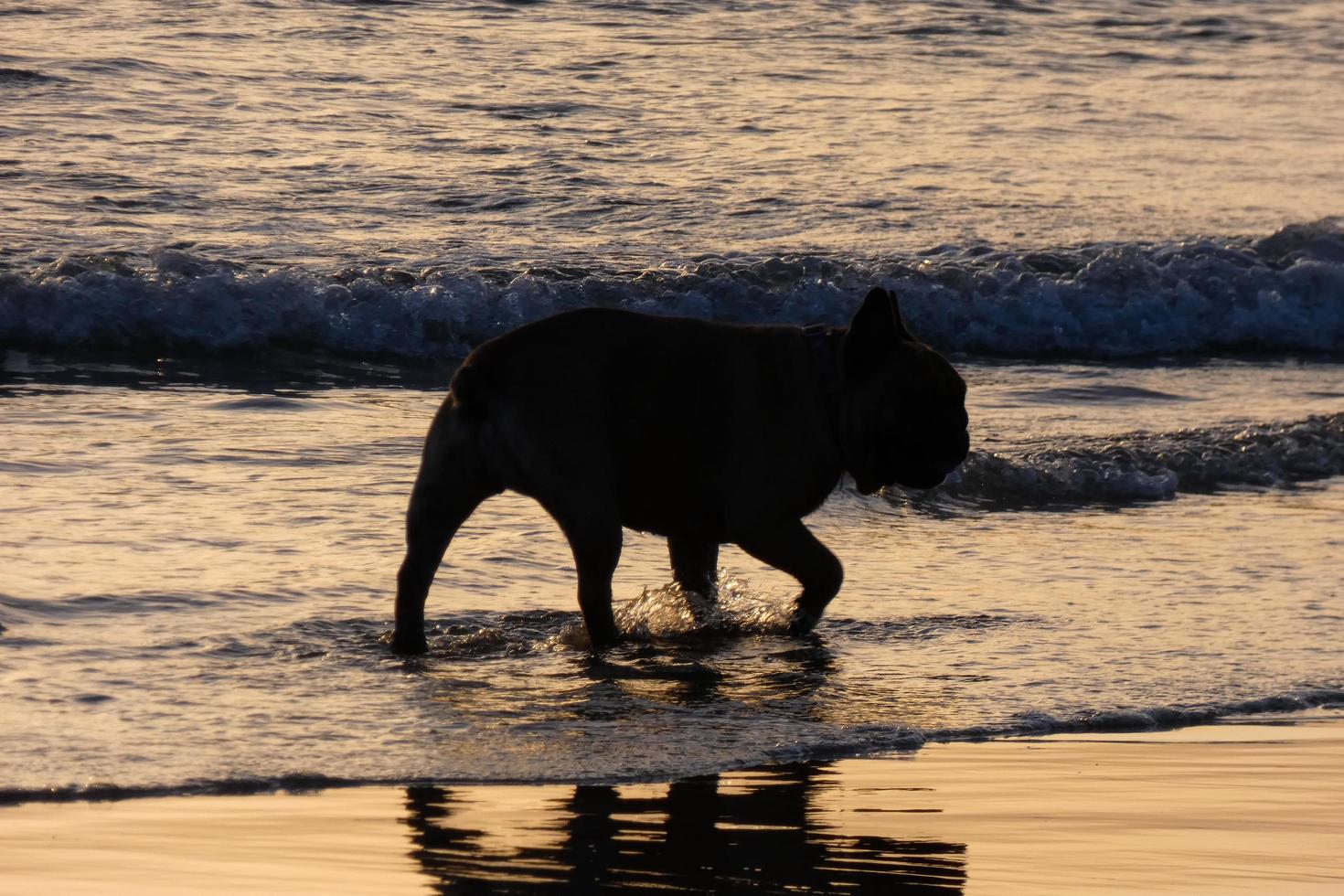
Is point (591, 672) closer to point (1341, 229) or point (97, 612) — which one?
point (97, 612)

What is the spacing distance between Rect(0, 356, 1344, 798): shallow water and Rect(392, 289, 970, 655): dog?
0.38 metres

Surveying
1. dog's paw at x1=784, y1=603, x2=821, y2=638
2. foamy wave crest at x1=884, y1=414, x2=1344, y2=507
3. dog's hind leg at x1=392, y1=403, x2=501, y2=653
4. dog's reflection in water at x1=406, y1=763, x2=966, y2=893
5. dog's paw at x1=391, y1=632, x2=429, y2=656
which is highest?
dog's hind leg at x1=392, y1=403, x2=501, y2=653

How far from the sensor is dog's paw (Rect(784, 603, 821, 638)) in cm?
667

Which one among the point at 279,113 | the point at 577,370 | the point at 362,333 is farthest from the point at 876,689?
the point at 279,113

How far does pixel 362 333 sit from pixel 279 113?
5947 millimetres

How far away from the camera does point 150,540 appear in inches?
289

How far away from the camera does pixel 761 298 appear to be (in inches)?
573

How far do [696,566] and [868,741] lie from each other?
1640 mm

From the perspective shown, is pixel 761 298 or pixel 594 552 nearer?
pixel 594 552

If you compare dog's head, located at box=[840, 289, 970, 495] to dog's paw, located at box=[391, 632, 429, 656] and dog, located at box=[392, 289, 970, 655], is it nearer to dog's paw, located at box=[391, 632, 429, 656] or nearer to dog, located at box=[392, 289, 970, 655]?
dog, located at box=[392, 289, 970, 655]

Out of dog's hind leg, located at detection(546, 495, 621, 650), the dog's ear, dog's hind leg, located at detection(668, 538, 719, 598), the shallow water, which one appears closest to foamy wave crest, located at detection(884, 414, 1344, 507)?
the shallow water

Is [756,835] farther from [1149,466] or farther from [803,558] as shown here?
[1149,466]

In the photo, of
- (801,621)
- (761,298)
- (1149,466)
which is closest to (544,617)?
(801,621)

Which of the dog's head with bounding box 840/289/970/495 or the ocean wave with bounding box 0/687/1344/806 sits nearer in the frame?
the ocean wave with bounding box 0/687/1344/806
